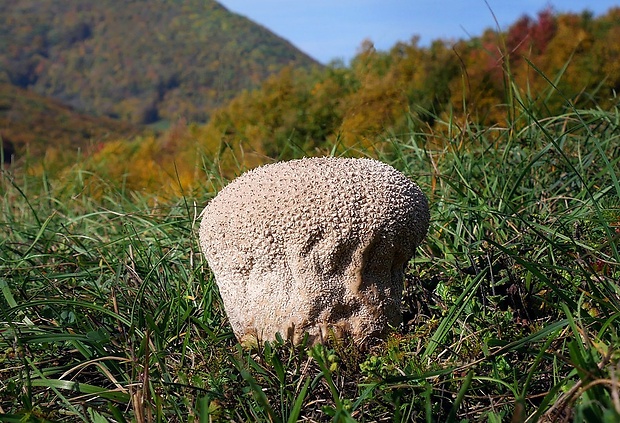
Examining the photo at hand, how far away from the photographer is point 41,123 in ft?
114

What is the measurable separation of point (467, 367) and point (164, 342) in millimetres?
930

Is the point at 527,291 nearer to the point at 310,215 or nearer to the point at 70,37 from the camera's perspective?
the point at 310,215

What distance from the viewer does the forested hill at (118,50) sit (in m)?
46.8

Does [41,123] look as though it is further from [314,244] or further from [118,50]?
[314,244]

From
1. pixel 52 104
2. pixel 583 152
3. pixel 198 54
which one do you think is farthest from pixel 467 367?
pixel 198 54

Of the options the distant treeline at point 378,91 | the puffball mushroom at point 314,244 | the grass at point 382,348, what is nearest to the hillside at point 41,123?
the distant treeline at point 378,91

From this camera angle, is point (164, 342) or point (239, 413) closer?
point (239, 413)

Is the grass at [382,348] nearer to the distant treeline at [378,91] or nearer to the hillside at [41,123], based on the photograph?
the distant treeline at [378,91]

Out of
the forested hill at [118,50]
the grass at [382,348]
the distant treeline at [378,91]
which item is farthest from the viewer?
the forested hill at [118,50]

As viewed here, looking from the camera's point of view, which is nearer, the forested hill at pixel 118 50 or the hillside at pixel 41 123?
the hillside at pixel 41 123

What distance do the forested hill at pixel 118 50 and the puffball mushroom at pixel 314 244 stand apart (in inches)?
1599

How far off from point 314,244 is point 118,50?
63758 millimetres

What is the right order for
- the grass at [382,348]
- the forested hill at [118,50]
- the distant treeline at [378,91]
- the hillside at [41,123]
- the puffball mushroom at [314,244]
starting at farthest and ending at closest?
the forested hill at [118,50] → the hillside at [41,123] → the distant treeline at [378,91] → the puffball mushroom at [314,244] → the grass at [382,348]

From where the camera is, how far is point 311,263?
1.64m
